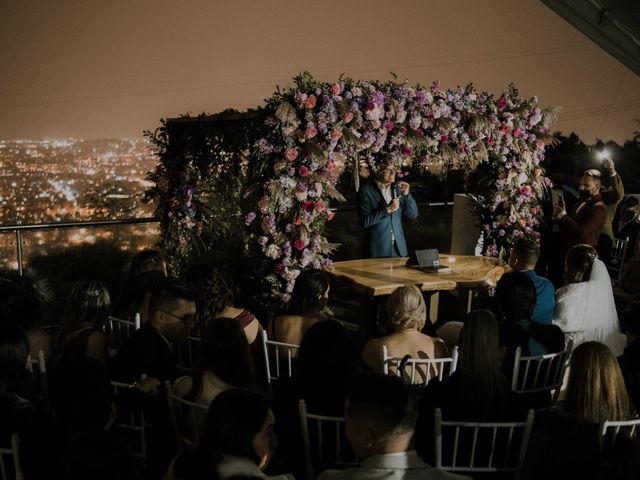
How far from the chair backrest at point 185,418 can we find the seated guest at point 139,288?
4.94 feet

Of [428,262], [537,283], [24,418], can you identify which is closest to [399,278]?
[428,262]

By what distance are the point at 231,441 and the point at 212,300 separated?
71.1 inches

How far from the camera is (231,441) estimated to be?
192cm

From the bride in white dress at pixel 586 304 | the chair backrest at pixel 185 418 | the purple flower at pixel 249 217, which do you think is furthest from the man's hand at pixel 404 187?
the chair backrest at pixel 185 418

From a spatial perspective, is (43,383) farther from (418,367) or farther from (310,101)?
(310,101)

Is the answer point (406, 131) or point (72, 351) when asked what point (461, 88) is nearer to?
point (406, 131)

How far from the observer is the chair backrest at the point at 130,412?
9.43 feet

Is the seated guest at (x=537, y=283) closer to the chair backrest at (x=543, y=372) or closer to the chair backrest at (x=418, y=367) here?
the chair backrest at (x=543, y=372)

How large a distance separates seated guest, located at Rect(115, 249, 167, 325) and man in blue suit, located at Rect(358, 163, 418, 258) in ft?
7.31

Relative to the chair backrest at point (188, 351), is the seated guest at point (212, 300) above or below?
above

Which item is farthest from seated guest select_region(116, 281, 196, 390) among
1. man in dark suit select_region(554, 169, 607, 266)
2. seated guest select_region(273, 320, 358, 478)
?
man in dark suit select_region(554, 169, 607, 266)

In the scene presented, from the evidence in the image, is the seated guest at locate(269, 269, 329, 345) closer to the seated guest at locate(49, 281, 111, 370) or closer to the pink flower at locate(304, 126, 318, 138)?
the seated guest at locate(49, 281, 111, 370)

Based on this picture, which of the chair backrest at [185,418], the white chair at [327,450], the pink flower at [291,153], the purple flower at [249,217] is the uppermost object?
the pink flower at [291,153]

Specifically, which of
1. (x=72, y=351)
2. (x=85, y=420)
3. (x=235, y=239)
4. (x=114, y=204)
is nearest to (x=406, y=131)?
(x=235, y=239)
